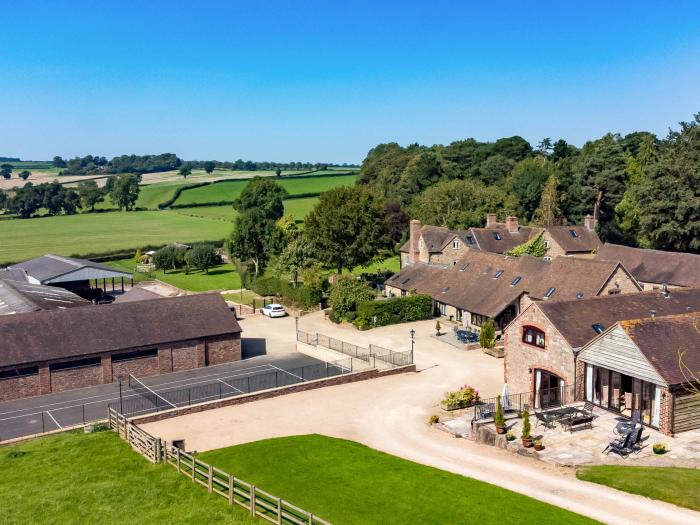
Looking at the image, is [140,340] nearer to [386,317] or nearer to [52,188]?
[386,317]

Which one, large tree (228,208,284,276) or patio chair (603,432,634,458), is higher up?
large tree (228,208,284,276)

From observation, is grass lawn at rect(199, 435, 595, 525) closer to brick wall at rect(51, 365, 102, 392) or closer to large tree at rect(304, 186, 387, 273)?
brick wall at rect(51, 365, 102, 392)

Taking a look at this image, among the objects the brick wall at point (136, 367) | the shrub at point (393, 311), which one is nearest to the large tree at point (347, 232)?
the shrub at point (393, 311)

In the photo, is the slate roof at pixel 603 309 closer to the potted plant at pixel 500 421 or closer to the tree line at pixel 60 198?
the potted plant at pixel 500 421

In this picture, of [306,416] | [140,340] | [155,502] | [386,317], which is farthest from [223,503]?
[386,317]

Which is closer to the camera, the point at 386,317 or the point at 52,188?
the point at 386,317

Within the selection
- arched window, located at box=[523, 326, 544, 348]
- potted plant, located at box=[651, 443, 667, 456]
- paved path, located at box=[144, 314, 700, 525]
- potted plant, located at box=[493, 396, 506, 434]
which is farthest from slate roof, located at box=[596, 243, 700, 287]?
potted plant, located at box=[493, 396, 506, 434]

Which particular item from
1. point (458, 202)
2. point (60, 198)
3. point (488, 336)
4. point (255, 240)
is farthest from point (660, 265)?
point (60, 198)
